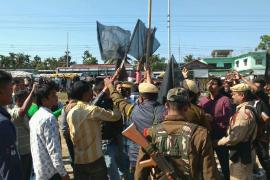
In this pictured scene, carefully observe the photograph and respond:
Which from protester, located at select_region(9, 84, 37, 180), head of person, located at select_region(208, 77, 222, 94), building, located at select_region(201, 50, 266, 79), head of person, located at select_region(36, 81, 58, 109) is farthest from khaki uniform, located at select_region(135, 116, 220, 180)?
building, located at select_region(201, 50, 266, 79)

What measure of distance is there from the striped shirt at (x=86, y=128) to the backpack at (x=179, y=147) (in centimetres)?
140

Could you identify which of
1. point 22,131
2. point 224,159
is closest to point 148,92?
point 22,131

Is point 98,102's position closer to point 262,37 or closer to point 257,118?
point 257,118

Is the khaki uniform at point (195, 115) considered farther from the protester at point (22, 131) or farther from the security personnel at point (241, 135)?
the protester at point (22, 131)

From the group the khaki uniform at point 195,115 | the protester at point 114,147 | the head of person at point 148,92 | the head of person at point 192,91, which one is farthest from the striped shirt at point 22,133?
the khaki uniform at point 195,115

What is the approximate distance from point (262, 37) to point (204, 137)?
9297 centimetres

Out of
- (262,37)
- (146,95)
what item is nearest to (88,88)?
(146,95)

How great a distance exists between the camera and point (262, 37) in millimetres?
91375

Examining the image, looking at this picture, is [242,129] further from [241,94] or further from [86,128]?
[86,128]

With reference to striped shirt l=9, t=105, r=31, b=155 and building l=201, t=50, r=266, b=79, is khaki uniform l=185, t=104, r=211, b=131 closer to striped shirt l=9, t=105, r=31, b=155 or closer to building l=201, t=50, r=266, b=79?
striped shirt l=9, t=105, r=31, b=155

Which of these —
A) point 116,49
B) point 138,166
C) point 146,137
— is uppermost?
point 116,49

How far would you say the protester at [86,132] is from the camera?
4.64 meters

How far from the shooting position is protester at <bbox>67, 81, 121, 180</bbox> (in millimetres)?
4637

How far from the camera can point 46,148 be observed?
404cm
